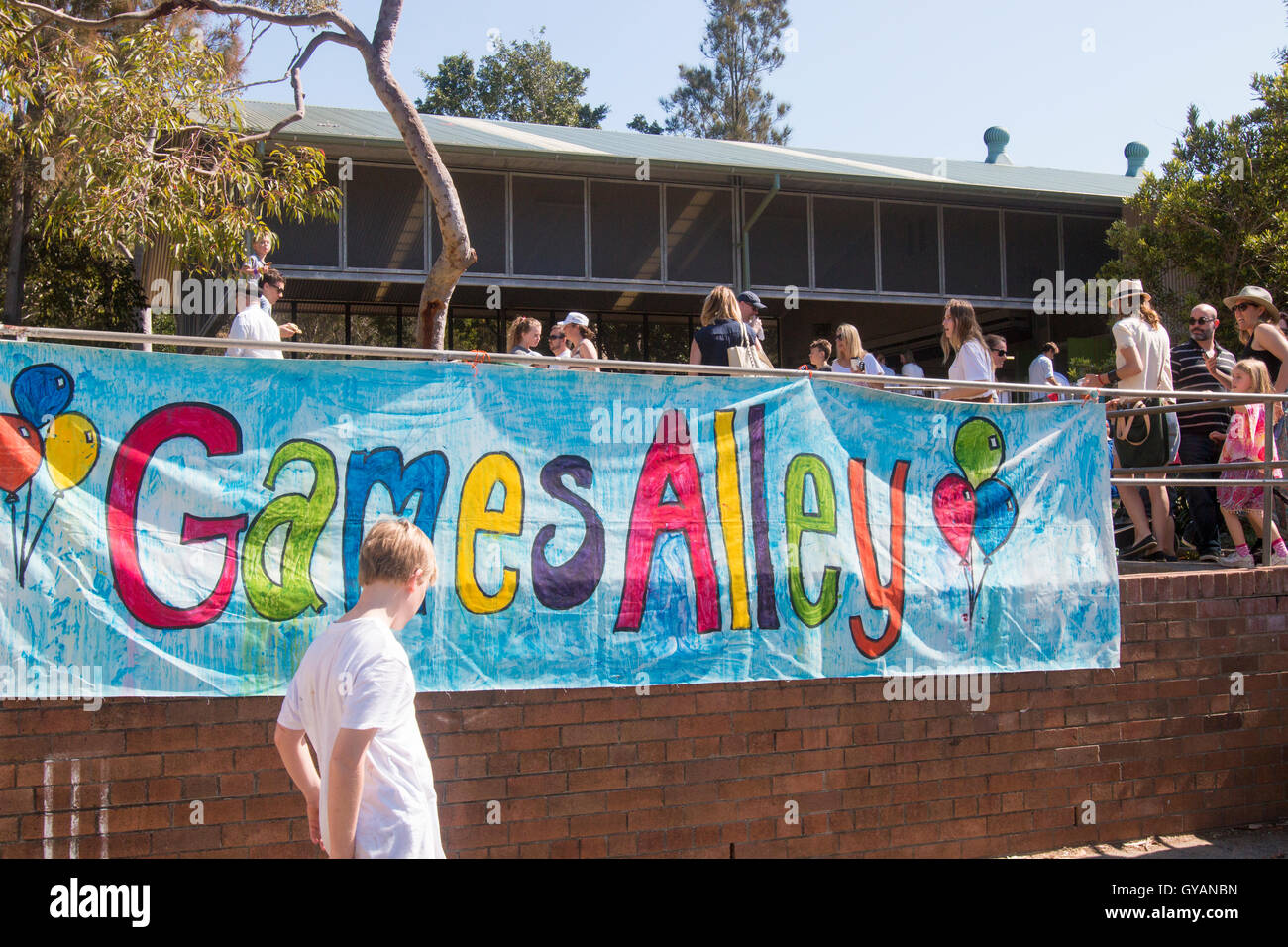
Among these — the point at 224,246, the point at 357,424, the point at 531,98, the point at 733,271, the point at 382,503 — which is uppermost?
the point at 531,98

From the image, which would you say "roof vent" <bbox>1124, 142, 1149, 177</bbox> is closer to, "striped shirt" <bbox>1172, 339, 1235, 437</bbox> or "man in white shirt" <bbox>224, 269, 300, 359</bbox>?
"striped shirt" <bbox>1172, 339, 1235, 437</bbox>

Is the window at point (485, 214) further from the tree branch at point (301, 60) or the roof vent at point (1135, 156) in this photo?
the roof vent at point (1135, 156)

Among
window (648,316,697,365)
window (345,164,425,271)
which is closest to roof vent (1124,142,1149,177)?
window (648,316,697,365)

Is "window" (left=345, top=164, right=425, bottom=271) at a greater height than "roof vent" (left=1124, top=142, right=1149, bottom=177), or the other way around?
"roof vent" (left=1124, top=142, right=1149, bottom=177)

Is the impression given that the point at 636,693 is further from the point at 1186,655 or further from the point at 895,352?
the point at 895,352

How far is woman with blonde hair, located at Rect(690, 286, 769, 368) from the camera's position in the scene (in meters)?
6.99

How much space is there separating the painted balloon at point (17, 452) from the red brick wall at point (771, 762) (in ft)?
2.69

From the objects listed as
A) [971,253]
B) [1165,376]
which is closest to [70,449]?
[1165,376]

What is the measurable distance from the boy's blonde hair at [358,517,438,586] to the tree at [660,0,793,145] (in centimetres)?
4523

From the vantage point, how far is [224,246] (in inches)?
438

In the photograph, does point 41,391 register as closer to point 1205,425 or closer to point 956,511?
point 956,511

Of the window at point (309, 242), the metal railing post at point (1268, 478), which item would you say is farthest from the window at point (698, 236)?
the metal railing post at point (1268, 478)

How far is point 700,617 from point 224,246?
813 cm
